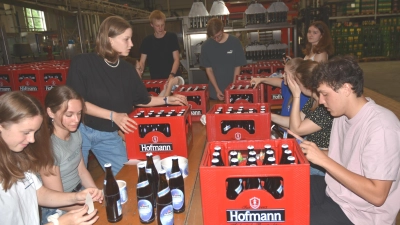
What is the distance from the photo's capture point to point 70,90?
7.00 ft

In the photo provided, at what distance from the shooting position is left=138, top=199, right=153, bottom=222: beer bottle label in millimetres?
1568

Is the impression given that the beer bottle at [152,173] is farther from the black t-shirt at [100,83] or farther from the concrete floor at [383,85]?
the concrete floor at [383,85]

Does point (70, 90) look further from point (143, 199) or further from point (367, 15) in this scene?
point (367, 15)

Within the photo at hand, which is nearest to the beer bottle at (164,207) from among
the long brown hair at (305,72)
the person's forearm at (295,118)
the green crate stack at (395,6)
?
the person's forearm at (295,118)

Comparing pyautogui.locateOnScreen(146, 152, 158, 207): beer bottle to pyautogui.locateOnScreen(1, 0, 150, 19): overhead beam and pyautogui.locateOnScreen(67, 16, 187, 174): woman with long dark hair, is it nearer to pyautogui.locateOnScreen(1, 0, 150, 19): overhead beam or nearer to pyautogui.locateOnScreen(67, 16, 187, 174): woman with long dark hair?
pyautogui.locateOnScreen(67, 16, 187, 174): woman with long dark hair

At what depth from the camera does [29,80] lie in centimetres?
455

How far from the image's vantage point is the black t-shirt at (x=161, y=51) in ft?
15.7

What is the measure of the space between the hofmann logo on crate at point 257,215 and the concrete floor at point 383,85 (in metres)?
3.59

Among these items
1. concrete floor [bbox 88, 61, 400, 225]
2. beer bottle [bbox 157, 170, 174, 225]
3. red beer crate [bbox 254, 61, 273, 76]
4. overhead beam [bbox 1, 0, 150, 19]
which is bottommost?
concrete floor [bbox 88, 61, 400, 225]

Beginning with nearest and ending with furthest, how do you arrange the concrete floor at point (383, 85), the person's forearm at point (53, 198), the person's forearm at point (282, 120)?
1. the person's forearm at point (53, 198)
2. the person's forearm at point (282, 120)
3. the concrete floor at point (383, 85)

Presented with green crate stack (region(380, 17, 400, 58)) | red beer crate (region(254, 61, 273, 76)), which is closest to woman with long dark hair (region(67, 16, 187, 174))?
red beer crate (region(254, 61, 273, 76))

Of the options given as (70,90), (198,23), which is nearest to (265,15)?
(198,23)

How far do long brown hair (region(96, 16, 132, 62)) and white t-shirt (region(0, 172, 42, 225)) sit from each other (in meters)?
1.05

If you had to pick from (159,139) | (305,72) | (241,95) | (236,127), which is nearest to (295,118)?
(305,72)
